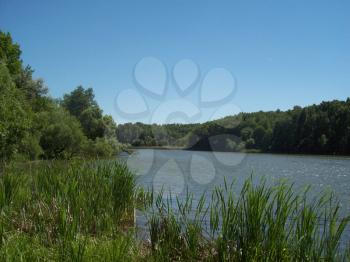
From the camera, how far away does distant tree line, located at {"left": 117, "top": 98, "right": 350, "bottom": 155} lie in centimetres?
11269

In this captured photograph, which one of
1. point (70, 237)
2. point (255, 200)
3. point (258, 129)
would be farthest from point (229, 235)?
point (258, 129)

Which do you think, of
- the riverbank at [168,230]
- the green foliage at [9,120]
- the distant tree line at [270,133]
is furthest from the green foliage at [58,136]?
the riverbank at [168,230]

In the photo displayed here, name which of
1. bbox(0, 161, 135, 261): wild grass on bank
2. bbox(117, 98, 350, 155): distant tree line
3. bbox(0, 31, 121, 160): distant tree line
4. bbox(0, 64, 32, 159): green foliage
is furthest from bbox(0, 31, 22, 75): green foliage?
bbox(117, 98, 350, 155): distant tree line

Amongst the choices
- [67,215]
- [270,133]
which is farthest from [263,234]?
[270,133]

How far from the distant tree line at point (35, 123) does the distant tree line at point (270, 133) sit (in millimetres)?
16050

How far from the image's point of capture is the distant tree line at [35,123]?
29.0 metres

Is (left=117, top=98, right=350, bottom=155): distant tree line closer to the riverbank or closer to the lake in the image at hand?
the lake

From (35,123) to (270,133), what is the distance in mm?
106131

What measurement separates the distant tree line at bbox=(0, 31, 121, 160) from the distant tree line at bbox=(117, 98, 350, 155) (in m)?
16.1

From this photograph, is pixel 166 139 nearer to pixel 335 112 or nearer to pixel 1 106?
pixel 335 112

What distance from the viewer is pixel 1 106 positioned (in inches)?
1041

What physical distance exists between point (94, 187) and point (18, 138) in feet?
72.4

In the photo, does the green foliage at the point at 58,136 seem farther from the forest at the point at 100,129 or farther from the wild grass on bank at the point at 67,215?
the wild grass on bank at the point at 67,215

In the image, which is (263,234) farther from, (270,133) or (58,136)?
(270,133)
